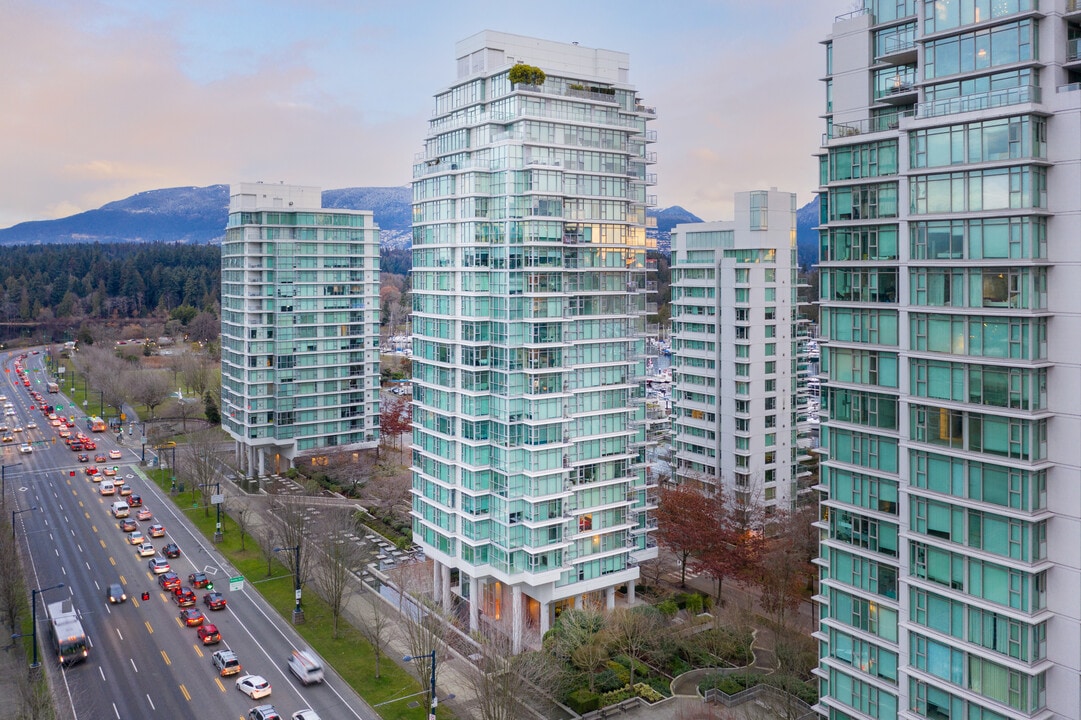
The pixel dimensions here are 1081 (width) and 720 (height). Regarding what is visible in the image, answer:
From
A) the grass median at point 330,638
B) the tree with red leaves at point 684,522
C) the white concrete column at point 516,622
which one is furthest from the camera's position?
the tree with red leaves at point 684,522

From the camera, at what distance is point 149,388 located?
14488 centimetres

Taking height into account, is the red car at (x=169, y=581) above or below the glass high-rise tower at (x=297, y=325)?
below

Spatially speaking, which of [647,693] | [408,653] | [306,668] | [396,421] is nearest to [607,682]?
[647,693]

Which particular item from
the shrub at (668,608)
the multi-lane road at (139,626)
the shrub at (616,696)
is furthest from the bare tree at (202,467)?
the shrub at (616,696)

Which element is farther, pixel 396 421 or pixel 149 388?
pixel 149 388

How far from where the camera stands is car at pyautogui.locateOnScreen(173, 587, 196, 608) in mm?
68312

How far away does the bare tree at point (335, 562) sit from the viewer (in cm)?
6303

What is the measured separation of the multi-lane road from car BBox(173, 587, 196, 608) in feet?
3.00

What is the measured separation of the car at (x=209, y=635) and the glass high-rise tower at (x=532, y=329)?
1715 centimetres

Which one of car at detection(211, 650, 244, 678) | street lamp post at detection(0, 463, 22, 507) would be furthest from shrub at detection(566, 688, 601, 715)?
street lamp post at detection(0, 463, 22, 507)

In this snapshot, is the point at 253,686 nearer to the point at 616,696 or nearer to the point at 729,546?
the point at 616,696

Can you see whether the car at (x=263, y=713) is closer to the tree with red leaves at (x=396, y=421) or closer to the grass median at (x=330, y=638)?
the grass median at (x=330, y=638)

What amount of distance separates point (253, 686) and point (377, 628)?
28.6 feet

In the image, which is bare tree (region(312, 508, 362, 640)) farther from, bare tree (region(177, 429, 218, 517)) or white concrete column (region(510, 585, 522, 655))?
bare tree (region(177, 429, 218, 517))
